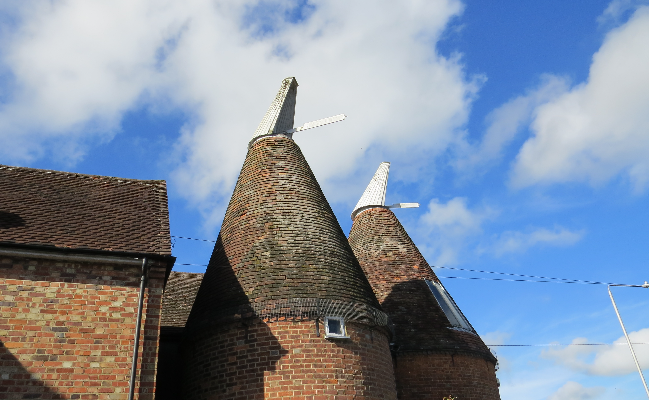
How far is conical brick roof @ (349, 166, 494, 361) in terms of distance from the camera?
12.3m

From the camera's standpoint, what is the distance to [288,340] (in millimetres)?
8531

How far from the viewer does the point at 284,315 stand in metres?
8.70

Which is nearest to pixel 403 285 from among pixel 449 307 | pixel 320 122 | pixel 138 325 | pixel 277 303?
pixel 449 307

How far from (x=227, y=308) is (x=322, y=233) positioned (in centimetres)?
237

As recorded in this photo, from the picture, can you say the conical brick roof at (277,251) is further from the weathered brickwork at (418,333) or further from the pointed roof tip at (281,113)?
the weathered brickwork at (418,333)

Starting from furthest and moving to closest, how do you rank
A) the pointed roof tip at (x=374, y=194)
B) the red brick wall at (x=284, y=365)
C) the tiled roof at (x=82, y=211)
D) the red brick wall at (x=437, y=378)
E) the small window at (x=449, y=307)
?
the pointed roof tip at (x=374, y=194) → the small window at (x=449, y=307) → the red brick wall at (x=437, y=378) → the red brick wall at (x=284, y=365) → the tiled roof at (x=82, y=211)

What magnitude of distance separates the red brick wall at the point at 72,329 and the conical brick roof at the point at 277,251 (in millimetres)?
1764

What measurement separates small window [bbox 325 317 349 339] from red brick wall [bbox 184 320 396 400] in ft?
0.32

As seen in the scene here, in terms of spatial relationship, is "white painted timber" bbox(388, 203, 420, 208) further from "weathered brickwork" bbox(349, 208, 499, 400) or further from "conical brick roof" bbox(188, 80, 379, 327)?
"conical brick roof" bbox(188, 80, 379, 327)

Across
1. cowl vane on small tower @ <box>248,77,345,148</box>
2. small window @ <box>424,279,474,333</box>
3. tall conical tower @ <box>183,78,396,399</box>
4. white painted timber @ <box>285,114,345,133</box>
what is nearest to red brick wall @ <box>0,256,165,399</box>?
tall conical tower @ <box>183,78,396,399</box>

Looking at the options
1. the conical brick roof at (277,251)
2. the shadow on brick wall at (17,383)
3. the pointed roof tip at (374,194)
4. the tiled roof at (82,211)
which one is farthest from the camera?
the pointed roof tip at (374,194)

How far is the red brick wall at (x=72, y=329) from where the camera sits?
6.97 meters

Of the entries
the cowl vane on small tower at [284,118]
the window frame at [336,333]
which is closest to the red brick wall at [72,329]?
the window frame at [336,333]

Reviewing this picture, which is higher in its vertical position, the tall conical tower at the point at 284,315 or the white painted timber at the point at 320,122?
the white painted timber at the point at 320,122
